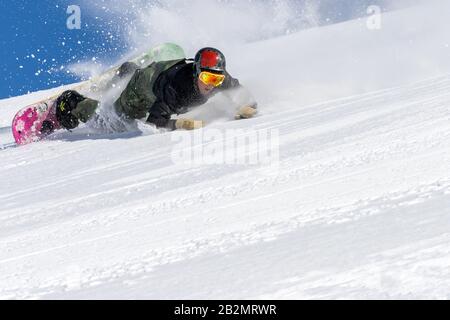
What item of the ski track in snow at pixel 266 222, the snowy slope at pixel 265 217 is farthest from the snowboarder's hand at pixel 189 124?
Answer: the ski track in snow at pixel 266 222

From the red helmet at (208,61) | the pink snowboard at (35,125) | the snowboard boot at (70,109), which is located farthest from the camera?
the pink snowboard at (35,125)

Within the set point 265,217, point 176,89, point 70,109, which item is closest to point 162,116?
point 176,89

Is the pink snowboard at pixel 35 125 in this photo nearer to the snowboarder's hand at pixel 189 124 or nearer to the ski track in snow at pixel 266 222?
the snowboarder's hand at pixel 189 124

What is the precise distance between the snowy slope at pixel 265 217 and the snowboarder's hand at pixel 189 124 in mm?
535

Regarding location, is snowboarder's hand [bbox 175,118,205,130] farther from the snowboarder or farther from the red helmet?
the red helmet

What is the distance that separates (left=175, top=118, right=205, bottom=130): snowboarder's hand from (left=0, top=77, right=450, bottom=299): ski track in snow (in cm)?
109

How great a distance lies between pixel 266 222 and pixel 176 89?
346 cm

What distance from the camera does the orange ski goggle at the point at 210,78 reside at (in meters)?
5.72

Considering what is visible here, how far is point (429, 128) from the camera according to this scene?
11.8 ft

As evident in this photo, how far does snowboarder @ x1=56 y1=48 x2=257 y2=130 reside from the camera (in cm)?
574

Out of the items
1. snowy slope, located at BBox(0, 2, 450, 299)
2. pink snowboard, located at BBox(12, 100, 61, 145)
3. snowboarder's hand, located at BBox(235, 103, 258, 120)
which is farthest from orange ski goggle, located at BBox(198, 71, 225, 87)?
pink snowboard, located at BBox(12, 100, 61, 145)

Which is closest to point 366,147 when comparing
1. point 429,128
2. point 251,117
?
point 429,128

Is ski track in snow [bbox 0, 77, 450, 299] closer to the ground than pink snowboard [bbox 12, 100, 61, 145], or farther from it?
closer to the ground

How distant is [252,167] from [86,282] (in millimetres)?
1511
